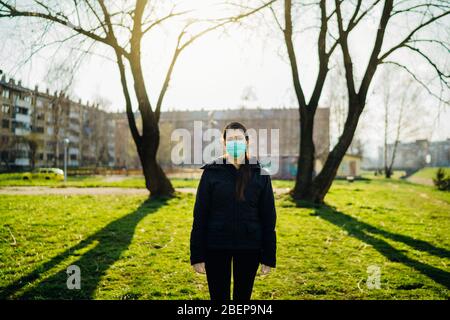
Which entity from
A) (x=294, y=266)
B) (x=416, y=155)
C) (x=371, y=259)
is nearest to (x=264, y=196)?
(x=294, y=266)

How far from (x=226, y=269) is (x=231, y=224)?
A: 432mm

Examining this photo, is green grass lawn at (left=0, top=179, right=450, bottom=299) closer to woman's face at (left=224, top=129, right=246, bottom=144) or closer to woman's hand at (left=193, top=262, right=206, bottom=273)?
woman's hand at (left=193, top=262, right=206, bottom=273)

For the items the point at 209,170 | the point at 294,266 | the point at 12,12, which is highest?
the point at 12,12

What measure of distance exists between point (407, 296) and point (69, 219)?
28.9ft

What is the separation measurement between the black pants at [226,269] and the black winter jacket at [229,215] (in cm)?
7

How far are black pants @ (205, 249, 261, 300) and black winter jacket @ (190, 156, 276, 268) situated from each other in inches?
2.7

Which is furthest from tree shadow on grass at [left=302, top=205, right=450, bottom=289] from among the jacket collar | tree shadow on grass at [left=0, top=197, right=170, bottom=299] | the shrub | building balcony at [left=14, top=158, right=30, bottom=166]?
building balcony at [left=14, top=158, right=30, bottom=166]

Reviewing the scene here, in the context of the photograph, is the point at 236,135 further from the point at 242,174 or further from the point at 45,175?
the point at 45,175

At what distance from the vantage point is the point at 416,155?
4412 inches

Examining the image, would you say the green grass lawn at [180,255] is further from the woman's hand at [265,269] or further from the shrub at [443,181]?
the shrub at [443,181]

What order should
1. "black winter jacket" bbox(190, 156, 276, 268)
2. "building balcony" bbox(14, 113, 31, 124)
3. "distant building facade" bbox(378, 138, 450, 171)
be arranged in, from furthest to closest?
"distant building facade" bbox(378, 138, 450, 171) → "building balcony" bbox(14, 113, 31, 124) → "black winter jacket" bbox(190, 156, 276, 268)

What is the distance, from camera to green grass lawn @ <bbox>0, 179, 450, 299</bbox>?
5055 millimetres

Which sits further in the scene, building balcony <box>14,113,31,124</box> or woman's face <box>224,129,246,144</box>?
building balcony <box>14,113,31,124</box>
